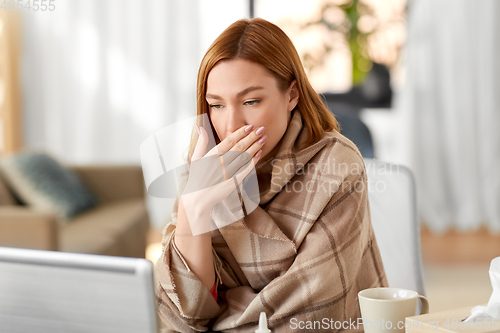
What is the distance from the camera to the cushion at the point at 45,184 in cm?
246

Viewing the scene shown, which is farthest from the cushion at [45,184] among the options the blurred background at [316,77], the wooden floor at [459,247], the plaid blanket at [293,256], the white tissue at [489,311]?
the white tissue at [489,311]

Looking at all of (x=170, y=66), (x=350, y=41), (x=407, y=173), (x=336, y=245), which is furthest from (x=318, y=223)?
(x=170, y=66)

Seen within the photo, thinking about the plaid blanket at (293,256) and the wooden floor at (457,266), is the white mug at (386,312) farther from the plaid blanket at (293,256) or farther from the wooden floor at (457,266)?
the wooden floor at (457,266)

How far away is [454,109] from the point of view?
3.55m

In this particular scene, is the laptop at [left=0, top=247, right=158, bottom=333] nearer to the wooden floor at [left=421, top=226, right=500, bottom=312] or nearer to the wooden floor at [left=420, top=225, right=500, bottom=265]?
the wooden floor at [left=421, top=226, right=500, bottom=312]

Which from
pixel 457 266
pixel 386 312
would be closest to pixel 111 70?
pixel 457 266

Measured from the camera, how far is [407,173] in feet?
3.47

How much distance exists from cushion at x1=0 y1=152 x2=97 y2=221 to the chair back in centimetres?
191

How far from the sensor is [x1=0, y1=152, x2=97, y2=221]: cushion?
2457 mm

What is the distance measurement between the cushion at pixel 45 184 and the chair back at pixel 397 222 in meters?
1.91

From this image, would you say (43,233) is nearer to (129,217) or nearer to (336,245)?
(129,217)

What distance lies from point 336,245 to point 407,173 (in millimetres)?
308

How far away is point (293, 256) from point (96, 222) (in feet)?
5.89

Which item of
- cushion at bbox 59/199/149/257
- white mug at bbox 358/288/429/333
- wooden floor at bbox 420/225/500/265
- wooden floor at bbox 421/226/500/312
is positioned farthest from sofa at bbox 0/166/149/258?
wooden floor at bbox 420/225/500/265
